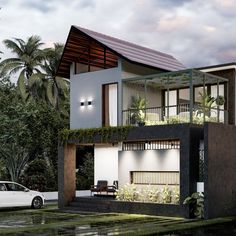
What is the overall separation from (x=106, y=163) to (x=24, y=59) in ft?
69.2

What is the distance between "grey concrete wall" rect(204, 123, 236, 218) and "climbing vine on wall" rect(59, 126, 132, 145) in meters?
4.07

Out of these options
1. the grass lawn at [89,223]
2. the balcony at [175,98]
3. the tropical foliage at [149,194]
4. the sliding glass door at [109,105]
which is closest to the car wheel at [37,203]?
the grass lawn at [89,223]

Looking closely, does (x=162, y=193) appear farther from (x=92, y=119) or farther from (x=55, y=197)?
(x=55, y=197)

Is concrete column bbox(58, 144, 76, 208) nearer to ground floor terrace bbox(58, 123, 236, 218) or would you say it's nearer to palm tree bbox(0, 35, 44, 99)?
ground floor terrace bbox(58, 123, 236, 218)

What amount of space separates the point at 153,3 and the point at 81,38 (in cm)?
533

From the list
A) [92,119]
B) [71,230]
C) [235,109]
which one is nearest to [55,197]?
[92,119]

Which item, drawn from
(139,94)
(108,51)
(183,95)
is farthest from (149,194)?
(108,51)

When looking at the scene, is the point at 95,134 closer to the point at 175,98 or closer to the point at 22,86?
the point at 175,98

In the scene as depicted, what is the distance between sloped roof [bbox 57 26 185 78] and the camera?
1038 inches

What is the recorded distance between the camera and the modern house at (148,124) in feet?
71.1

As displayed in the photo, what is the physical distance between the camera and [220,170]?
21703 mm

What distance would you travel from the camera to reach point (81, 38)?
2775 cm

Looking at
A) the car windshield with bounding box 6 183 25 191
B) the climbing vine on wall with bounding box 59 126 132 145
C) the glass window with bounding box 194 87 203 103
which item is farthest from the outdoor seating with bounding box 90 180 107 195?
the glass window with bounding box 194 87 203 103

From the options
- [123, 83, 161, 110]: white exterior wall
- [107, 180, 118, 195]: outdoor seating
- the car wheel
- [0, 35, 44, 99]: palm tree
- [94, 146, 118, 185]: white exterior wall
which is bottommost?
the car wheel
